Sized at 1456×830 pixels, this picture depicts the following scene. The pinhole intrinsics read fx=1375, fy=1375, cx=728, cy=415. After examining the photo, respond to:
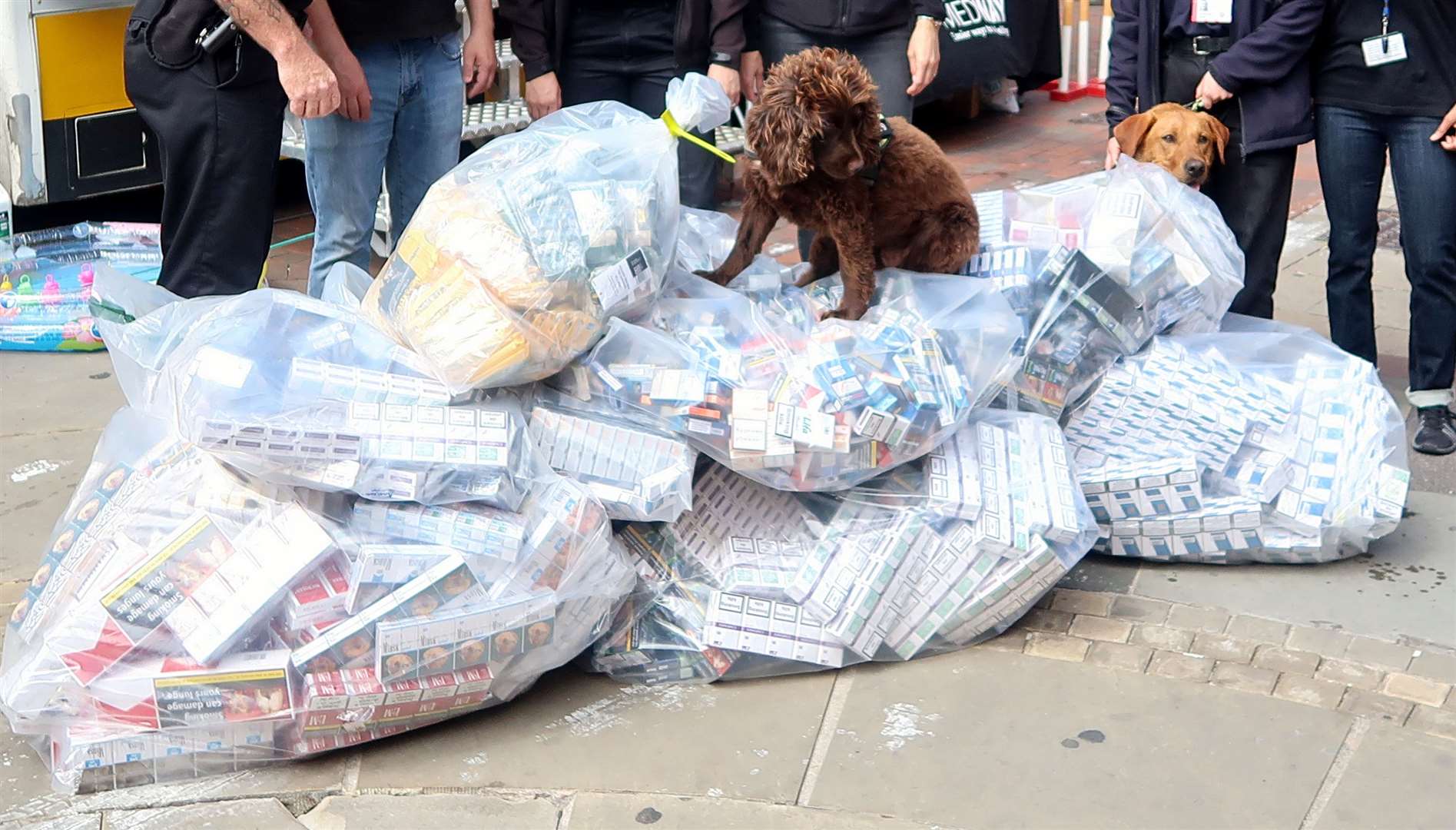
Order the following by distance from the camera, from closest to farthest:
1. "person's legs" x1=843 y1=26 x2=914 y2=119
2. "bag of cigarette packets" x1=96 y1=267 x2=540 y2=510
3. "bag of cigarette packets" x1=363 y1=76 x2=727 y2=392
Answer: "bag of cigarette packets" x1=96 y1=267 x2=540 y2=510
"bag of cigarette packets" x1=363 y1=76 x2=727 y2=392
"person's legs" x1=843 y1=26 x2=914 y2=119

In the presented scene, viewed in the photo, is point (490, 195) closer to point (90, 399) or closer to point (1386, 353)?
point (90, 399)

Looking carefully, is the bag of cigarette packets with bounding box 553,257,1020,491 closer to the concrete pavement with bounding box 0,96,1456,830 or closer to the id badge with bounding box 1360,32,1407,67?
the concrete pavement with bounding box 0,96,1456,830

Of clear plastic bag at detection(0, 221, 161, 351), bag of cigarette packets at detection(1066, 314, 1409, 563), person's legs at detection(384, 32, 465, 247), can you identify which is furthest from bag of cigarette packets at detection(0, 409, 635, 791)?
clear plastic bag at detection(0, 221, 161, 351)

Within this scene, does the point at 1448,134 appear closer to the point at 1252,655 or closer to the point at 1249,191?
the point at 1249,191

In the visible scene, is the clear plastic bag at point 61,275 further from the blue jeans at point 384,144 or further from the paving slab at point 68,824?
the paving slab at point 68,824

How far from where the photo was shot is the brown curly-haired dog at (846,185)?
2877 millimetres

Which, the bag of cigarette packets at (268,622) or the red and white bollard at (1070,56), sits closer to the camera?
the bag of cigarette packets at (268,622)

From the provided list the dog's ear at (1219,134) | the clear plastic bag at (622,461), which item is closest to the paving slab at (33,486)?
the clear plastic bag at (622,461)

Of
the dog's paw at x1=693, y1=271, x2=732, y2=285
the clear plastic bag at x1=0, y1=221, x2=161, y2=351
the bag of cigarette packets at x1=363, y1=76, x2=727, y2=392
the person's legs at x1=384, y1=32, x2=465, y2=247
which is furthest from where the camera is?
the clear plastic bag at x1=0, y1=221, x2=161, y2=351

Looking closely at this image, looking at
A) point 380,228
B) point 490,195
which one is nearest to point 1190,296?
point 490,195

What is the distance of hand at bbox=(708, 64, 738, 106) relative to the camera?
3705 mm

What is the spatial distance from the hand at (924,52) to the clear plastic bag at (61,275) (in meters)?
2.57

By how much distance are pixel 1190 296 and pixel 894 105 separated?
96 centimetres

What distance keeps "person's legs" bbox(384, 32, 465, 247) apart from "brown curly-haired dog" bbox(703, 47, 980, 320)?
885 millimetres
